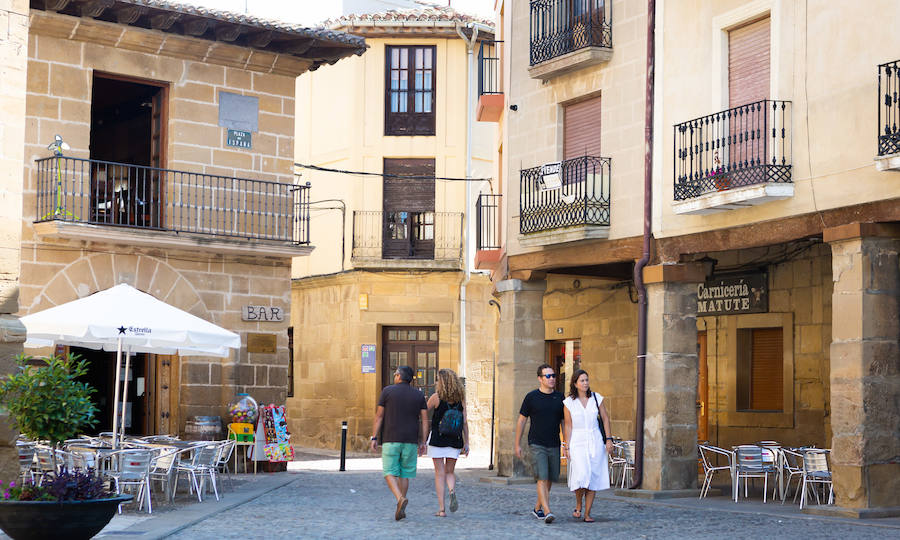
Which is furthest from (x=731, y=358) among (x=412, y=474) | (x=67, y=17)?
(x=67, y=17)

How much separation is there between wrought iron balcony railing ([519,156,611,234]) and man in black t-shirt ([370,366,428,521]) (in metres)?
5.62

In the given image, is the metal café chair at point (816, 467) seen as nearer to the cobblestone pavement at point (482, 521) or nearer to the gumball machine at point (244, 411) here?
the cobblestone pavement at point (482, 521)

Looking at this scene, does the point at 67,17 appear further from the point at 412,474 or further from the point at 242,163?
the point at 412,474

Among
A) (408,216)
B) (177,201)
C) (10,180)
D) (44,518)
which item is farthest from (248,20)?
(44,518)

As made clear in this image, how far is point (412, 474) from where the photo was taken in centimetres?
1306

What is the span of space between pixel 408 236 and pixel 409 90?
136 inches

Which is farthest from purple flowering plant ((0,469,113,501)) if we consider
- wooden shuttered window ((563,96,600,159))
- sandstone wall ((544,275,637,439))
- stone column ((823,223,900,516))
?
sandstone wall ((544,275,637,439))

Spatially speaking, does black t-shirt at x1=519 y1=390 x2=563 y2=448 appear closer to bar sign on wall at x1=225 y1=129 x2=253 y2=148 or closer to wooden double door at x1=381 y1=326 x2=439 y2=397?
bar sign on wall at x1=225 y1=129 x2=253 y2=148

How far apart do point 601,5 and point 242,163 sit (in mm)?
6481

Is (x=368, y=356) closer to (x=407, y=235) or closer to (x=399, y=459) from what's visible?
(x=407, y=235)

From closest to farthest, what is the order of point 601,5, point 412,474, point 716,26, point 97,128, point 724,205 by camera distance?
point 412,474 → point 724,205 → point 716,26 → point 601,5 → point 97,128

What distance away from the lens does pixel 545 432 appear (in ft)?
41.5

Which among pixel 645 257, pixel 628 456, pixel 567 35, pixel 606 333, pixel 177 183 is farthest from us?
pixel 606 333

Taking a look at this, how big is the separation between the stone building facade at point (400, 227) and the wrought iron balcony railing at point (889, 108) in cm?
1612
